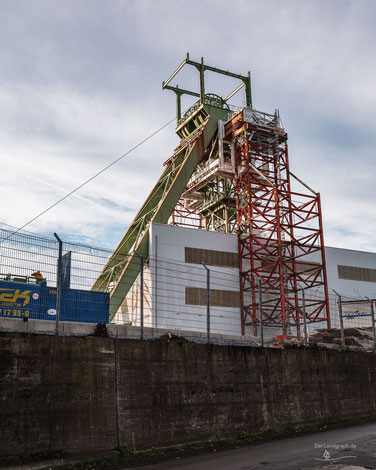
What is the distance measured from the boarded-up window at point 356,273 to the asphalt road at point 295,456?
3105 centimetres

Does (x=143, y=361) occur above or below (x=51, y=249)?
below

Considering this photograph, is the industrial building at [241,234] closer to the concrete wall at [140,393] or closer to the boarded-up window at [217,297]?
the boarded-up window at [217,297]

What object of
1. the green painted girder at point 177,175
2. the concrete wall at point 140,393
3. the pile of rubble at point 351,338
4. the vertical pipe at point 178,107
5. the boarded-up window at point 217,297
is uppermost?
the vertical pipe at point 178,107

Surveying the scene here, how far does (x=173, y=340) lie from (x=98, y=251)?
2.87 m

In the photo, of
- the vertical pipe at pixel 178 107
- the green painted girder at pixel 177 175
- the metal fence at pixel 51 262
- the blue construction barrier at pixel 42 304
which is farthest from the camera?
the vertical pipe at pixel 178 107

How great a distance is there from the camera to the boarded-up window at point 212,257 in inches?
1425

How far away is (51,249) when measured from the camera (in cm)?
1075

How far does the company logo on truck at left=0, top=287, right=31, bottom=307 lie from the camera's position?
639 inches

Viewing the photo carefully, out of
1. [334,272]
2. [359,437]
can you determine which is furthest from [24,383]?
[334,272]

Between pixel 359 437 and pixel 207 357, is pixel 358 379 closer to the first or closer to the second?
pixel 359 437

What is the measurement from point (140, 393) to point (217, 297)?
87.6 ft

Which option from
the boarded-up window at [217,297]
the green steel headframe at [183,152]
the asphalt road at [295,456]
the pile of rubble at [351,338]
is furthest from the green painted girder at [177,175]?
the asphalt road at [295,456]

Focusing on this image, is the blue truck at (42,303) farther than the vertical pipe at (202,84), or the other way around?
the vertical pipe at (202,84)

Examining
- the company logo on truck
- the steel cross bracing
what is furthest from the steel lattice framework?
the company logo on truck
